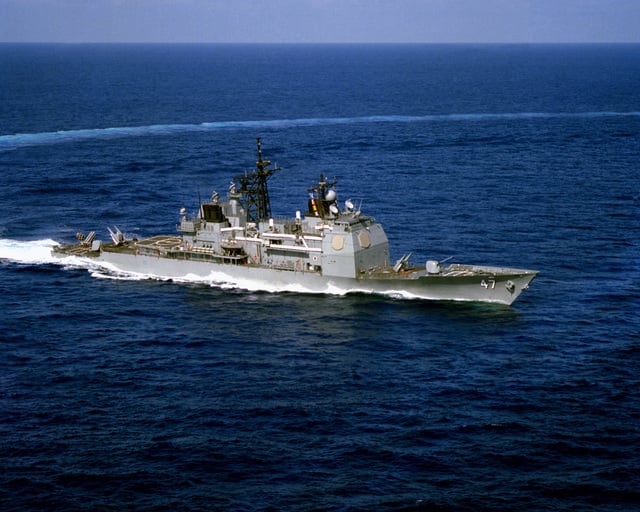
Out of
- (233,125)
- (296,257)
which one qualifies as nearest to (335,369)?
(296,257)

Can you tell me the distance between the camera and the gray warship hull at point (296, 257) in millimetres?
73750

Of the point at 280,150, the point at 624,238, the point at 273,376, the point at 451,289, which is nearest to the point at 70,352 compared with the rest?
the point at 273,376

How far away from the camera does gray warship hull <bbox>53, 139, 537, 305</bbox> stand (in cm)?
7375

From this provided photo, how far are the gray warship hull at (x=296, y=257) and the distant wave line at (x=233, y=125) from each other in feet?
243

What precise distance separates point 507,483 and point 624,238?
53.0 m

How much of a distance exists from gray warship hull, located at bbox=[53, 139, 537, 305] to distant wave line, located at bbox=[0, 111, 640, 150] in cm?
7401

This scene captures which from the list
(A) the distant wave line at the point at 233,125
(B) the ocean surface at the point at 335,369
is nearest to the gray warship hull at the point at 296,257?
(B) the ocean surface at the point at 335,369

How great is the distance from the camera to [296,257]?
7938 centimetres

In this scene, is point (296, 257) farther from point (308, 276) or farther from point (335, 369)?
point (335, 369)

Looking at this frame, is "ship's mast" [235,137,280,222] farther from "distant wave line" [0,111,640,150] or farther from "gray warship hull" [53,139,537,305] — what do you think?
"distant wave line" [0,111,640,150]

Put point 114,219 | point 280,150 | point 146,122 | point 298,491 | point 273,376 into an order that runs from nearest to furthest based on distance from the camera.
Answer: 1. point 298,491
2. point 273,376
3. point 114,219
4. point 280,150
5. point 146,122

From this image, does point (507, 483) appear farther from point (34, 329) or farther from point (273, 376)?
point (34, 329)

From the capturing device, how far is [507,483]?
4559cm

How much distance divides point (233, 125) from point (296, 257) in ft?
342
